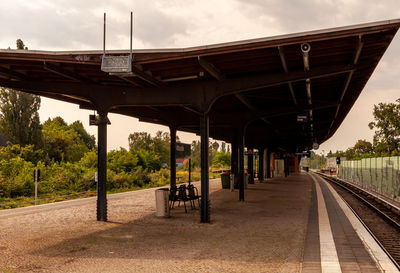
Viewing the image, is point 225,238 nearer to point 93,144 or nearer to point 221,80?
point 221,80

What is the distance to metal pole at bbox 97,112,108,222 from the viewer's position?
424 inches

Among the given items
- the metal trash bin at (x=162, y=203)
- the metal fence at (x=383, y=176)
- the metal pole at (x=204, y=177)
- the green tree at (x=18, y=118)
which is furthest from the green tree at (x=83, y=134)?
the metal pole at (x=204, y=177)

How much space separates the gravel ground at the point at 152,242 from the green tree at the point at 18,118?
3432cm

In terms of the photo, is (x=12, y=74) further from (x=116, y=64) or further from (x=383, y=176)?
(x=383, y=176)

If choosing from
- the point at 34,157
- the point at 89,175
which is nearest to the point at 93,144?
the point at 34,157

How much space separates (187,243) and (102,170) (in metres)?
4.23

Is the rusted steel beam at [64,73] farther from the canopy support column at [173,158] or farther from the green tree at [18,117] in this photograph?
the green tree at [18,117]

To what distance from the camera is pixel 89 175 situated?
24031 mm

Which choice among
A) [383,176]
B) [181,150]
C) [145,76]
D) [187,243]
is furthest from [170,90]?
[383,176]

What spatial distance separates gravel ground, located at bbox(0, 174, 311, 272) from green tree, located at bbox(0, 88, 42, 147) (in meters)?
34.3

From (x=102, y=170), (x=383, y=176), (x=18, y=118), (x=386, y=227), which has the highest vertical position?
(x=18, y=118)

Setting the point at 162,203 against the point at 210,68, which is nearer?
the point at 210,68

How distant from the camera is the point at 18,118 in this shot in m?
43.9

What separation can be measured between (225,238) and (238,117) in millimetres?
9632
